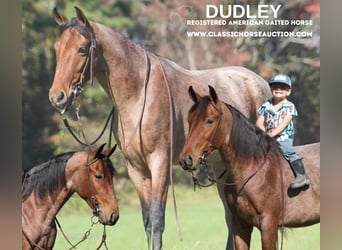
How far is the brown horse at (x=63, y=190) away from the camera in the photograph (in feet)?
15.8

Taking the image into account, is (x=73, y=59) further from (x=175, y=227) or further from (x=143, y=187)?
(x=175, y=227)

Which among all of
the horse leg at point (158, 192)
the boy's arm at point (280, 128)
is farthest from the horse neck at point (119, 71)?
the boy's arm at point (280, 128)

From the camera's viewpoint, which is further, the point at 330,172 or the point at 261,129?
the point at 330,172

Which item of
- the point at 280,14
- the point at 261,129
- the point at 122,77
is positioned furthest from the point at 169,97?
the point at 280,14

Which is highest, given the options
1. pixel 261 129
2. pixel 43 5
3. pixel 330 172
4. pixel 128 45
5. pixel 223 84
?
pixel 43 5

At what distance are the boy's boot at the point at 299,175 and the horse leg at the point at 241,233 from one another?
0.50 meters

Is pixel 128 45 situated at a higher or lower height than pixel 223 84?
higher

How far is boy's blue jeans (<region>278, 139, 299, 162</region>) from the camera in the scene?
5199mm

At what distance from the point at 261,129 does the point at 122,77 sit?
1297 mm

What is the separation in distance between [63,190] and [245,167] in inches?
55.4

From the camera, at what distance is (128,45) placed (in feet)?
18.4

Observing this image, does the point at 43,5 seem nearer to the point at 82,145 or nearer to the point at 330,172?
the point at 82,145

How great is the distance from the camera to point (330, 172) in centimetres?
562

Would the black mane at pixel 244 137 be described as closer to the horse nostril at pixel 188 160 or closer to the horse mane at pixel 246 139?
the horse mane at pixel 246 139
